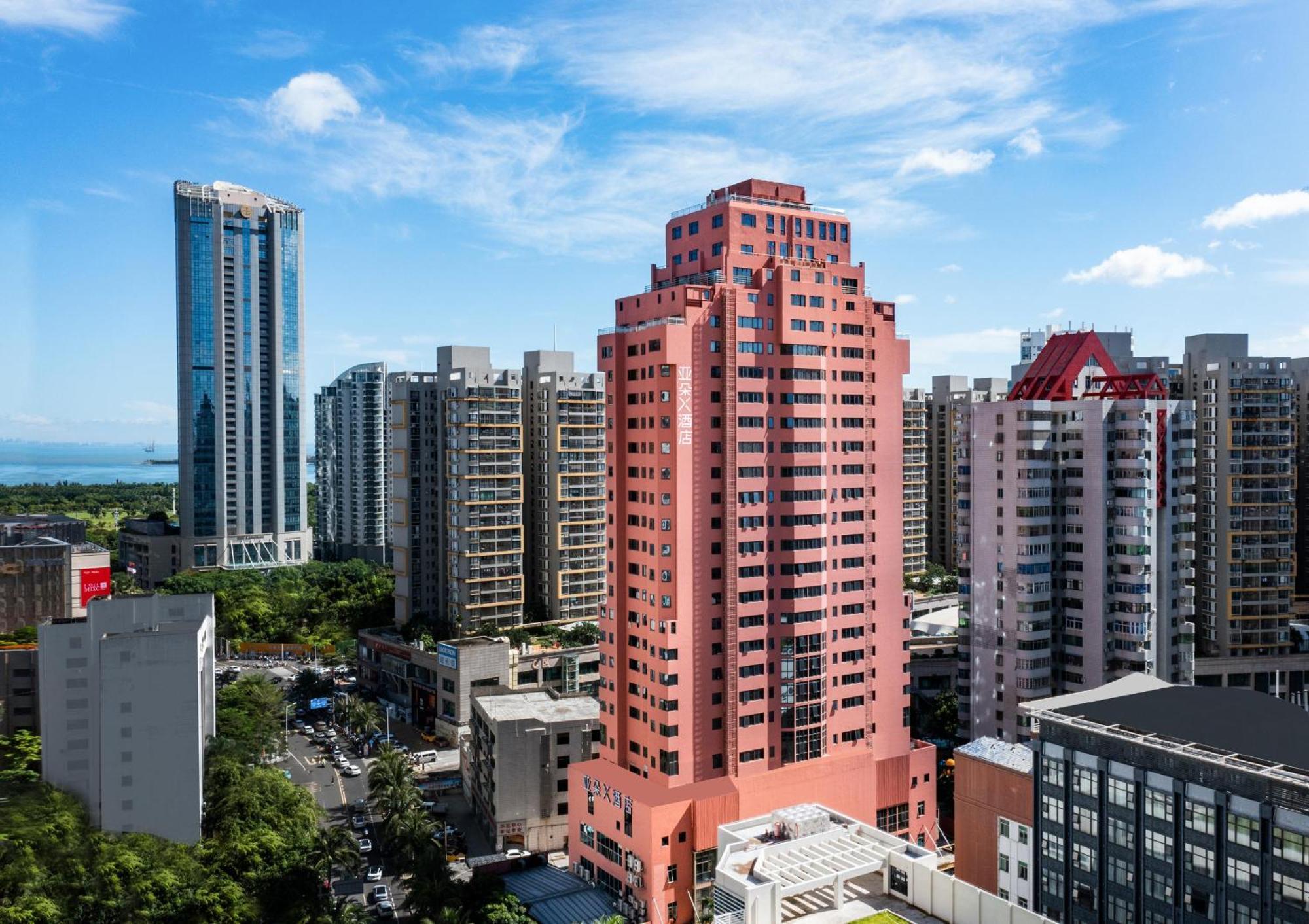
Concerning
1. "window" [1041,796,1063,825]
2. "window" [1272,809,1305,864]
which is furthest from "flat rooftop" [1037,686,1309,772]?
→ "window" [1041,796,1063,825]

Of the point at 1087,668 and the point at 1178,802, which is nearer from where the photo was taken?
the point at 1178,802

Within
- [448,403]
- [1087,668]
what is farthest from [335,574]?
[1087,668]

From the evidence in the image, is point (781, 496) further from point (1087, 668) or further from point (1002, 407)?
point (1087, 668)

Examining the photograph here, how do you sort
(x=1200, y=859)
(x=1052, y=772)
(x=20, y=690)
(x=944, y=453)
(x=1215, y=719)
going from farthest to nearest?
A: (x=944, y=453) → (x=20, y=690) → (x=1052, y=772) → (x=1215, y=719) → (x=1200, y=859)

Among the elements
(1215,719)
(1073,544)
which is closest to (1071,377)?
(1073,544)

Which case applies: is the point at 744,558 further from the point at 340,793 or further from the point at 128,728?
the point at 340,793

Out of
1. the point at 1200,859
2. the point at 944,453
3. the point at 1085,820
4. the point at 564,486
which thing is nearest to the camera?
the point at 1200,859

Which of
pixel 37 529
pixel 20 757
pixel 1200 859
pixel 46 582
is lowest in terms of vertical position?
pixel 20 757

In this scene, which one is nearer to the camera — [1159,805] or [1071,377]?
[1159,805]
